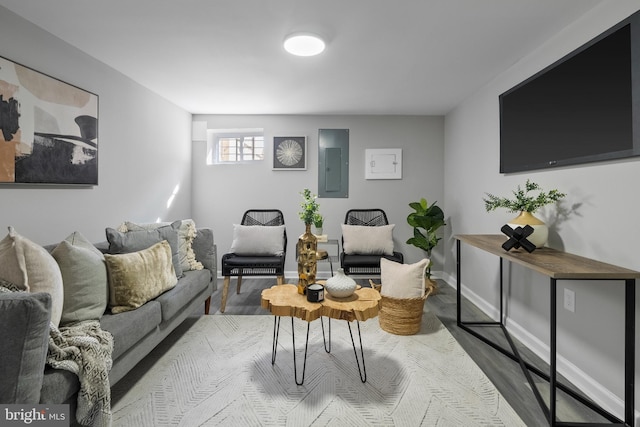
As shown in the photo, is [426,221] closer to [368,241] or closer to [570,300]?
[368,241]

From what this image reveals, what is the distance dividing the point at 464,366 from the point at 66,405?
230 cm

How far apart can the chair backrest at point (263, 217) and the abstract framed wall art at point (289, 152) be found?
685mm

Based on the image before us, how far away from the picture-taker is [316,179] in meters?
4.51

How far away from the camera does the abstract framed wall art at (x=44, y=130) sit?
1938 mm

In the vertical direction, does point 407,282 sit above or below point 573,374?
above

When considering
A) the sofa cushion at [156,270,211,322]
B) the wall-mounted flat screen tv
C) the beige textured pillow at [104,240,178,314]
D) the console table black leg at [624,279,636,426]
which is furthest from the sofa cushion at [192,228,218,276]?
the console table black leg at [624,279,636,426]

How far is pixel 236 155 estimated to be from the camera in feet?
15.1

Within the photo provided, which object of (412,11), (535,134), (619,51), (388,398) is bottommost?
(388,398)

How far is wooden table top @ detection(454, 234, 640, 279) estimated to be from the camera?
1.51 m

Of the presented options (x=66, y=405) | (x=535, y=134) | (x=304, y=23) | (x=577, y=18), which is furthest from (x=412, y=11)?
(x=66, y=405)

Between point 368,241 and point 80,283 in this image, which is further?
point 368,241

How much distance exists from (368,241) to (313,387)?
206 cm

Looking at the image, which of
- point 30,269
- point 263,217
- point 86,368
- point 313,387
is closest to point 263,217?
point 263,217

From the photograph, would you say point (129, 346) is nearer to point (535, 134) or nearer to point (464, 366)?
point (464, 366)
